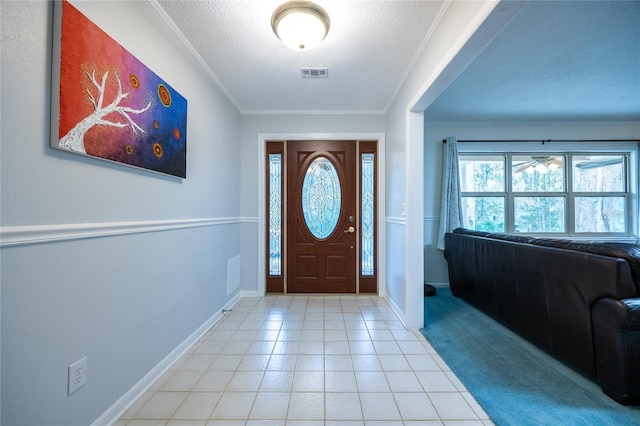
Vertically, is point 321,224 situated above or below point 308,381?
above

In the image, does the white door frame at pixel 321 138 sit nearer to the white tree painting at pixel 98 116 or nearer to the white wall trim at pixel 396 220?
the white wall trim at pixel 396 220

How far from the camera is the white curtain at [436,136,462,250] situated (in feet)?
12.1

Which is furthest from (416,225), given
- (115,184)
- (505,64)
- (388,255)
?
(115,184)

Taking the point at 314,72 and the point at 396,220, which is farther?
the point at 396,220

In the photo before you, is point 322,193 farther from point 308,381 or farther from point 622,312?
point 622,312

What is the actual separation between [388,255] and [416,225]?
937 mm

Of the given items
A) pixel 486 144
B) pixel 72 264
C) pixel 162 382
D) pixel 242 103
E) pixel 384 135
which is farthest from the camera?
pixel 486 144

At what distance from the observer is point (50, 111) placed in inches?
40.9

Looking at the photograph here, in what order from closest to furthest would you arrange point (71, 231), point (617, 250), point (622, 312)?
point (71, 231), point (622, 312), point (617, 250)

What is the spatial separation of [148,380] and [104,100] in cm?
162

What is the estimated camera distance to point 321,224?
3492 millimetres

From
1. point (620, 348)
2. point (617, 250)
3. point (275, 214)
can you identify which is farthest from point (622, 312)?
point (275, 214)

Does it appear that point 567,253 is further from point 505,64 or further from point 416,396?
point 505,64

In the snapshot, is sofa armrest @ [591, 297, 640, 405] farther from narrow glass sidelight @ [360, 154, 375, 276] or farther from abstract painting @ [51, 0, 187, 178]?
abstract painting @ [51, 0, 187, 178]
